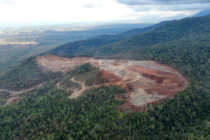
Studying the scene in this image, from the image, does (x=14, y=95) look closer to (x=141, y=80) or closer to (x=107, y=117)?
(x=107, y=117)

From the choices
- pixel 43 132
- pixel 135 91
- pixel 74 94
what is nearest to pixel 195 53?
pixel 135 91

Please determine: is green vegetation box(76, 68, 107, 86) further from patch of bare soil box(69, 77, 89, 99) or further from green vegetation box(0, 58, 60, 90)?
green vegetation box(0, 58, 60, 90)

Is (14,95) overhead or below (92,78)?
below

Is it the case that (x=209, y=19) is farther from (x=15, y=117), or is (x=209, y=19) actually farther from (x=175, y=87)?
(x=15, y=117)

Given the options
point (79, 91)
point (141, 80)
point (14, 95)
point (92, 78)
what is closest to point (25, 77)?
point (14, 95)

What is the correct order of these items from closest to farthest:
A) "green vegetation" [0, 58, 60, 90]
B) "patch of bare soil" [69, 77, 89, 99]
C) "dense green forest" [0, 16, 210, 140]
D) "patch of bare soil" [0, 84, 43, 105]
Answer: "dense green forest" [0, 16, 210, 140]
"patch of bare soil" [69, 77, 89, 99]
"patch of bare soil" [0, 84, 43, 105]
"green vegetation" [0, 58, 60, 90]

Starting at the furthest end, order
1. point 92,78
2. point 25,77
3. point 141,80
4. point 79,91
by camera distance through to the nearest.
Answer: point 25,77 < point 92,78 < point 79,91 < point 141,80

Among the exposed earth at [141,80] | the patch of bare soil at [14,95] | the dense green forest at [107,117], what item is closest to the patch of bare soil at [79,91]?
the exposed earth at [141,80]

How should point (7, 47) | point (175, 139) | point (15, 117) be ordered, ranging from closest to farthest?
point (175, 139) → point (15, 117) → point (7, 47)

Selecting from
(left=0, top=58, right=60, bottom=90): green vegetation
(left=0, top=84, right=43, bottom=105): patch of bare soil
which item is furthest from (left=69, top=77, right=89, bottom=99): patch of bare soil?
(left=0, top=84, right=43, bottom=105): patch of bare soil
